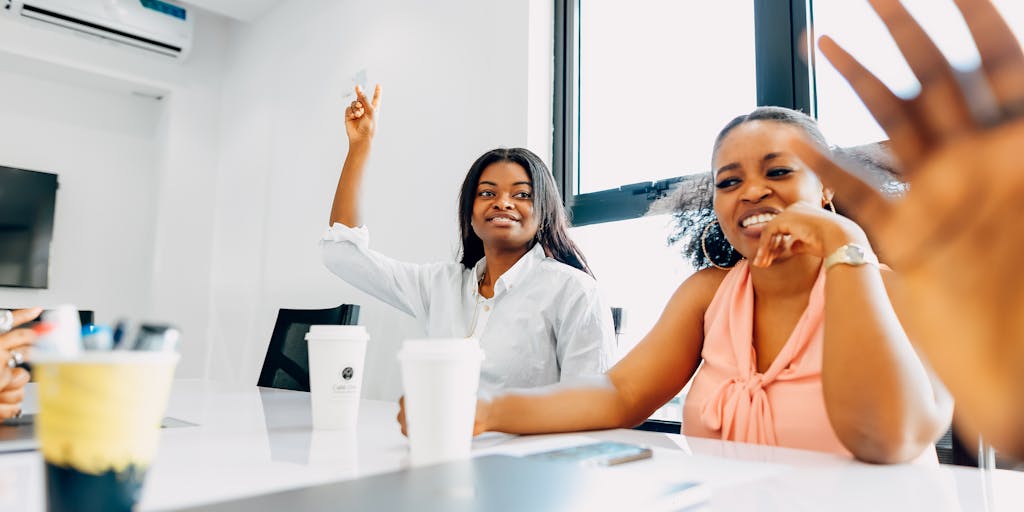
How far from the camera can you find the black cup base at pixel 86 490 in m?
0.41

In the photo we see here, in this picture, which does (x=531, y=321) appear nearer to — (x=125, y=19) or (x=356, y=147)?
(x=356, y=147)

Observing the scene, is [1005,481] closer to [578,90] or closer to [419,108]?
[578,90]

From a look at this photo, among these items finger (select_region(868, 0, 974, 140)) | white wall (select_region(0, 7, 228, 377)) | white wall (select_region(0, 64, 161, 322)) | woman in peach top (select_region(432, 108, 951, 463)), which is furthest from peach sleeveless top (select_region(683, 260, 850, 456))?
white wall (select_region(0, 64, 161, 322))

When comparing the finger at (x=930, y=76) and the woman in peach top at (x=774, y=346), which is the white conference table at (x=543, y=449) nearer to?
the woman in peach top at (x=774, y=346)

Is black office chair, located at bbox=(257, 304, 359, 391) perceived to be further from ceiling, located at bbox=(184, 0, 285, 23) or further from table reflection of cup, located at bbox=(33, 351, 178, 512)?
ceiling, located at bbox=(184, 0, 285, 23)

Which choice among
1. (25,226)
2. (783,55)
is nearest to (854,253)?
(783,55)

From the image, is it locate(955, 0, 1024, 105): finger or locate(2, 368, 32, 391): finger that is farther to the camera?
locate(2, 368, 32, 391): finger

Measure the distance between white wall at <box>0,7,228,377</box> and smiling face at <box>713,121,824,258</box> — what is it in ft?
10.4

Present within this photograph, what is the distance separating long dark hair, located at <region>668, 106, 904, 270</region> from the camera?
124 centimetres

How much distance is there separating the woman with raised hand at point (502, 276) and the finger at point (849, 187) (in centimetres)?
103

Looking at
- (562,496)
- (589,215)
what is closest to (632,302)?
Result: (589,215)

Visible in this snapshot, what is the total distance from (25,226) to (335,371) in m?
3.42

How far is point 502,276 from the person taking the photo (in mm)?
1728

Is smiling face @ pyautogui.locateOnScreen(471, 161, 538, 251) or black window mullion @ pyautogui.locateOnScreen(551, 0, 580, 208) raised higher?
black window mullion @ pyautogui.locateOnScreen(551, 0, 580, 208)
